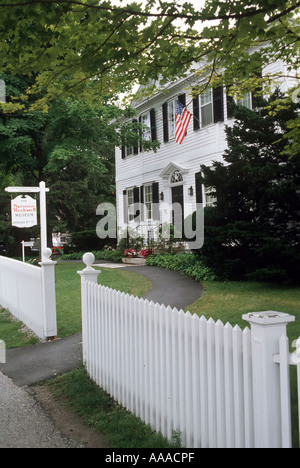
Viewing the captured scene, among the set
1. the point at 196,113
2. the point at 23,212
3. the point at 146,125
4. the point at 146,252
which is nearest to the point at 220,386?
the point at 23,212

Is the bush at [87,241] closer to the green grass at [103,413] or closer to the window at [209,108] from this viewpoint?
the window at [209,108]

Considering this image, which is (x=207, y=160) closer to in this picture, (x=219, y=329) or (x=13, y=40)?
(x=13, y=40)

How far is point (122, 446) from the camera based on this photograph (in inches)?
137

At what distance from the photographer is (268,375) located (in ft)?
8.39

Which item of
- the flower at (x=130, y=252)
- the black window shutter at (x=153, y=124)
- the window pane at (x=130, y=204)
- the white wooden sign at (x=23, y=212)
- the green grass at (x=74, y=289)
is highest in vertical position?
the black window shutter at (x=153, y=124)

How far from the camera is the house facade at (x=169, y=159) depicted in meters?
16.1

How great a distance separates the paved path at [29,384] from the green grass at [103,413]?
0.31 m

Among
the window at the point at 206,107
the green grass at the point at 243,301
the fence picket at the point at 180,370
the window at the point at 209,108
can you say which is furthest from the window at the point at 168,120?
the fence picket at the point at 180,370

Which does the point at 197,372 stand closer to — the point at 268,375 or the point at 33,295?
the point at 268,375

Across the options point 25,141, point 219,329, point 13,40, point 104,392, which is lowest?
point 104,392

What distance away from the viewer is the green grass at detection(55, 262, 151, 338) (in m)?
8.22

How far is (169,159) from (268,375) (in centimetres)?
1740

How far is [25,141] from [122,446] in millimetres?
15453
